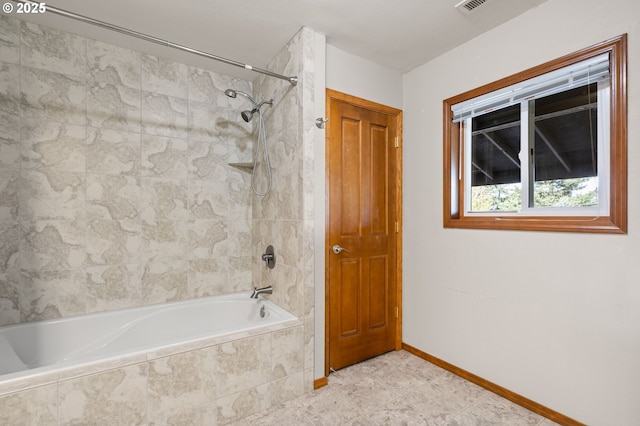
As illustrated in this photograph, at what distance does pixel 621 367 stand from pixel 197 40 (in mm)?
3204

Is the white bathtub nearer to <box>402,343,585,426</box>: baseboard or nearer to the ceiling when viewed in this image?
<box>402,343,585,426</box>: baseboard

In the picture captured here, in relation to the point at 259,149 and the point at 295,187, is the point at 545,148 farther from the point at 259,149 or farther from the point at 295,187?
the point at 259,149

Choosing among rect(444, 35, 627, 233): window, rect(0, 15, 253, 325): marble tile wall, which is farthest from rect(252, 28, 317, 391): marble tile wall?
rect(444, 35, 627, 233): window

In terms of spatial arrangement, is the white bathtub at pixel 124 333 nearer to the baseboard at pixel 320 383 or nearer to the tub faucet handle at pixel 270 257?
the tub faucet handle at pixel 270 257

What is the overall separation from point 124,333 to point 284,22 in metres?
2.43

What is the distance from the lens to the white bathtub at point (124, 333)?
145 centimetres

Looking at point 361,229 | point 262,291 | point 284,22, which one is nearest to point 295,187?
point 361,229

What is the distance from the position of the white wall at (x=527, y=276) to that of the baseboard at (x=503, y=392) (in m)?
0.03

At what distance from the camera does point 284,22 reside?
6.22ft

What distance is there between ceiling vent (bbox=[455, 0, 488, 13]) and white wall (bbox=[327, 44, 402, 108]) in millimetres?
783

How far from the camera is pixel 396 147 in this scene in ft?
8.38

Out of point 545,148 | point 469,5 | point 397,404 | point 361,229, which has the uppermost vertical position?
point 469,5

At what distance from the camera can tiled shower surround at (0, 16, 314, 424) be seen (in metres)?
1.62

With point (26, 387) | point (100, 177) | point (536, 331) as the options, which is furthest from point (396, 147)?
point (26, 387)
